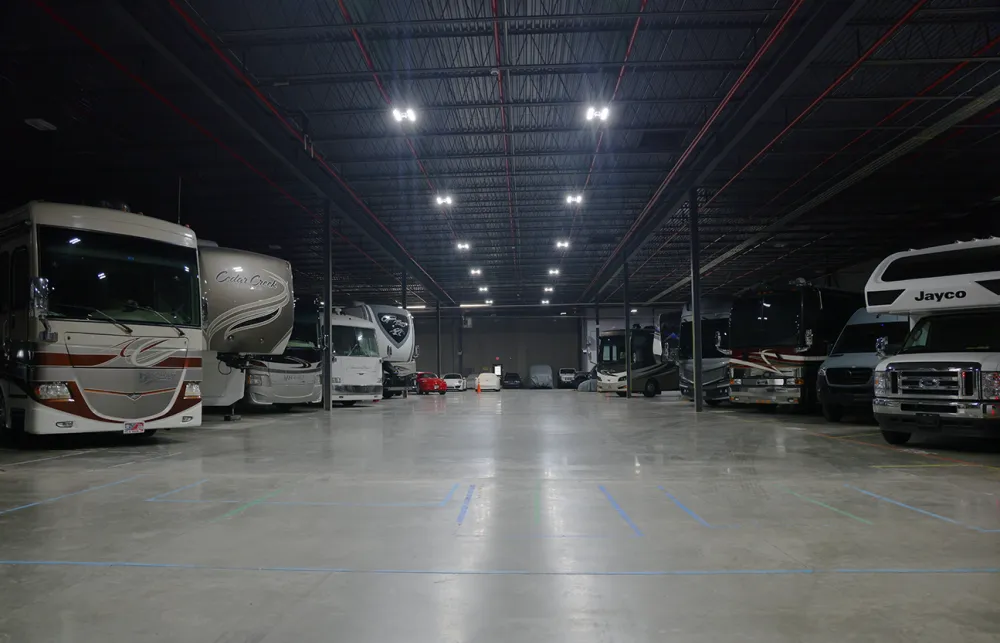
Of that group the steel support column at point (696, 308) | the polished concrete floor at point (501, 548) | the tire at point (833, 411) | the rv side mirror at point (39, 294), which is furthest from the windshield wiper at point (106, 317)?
the steel support column at point (696, 308)

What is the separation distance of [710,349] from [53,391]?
17640 millimetres

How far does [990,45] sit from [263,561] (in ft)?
44.1

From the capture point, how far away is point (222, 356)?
13445mm

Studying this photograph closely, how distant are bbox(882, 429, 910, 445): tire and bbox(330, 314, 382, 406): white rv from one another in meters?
13.8

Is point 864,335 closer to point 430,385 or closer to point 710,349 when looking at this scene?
point 710,349

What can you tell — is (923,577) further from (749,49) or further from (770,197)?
(770,197)

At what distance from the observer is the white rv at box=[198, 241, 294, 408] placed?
12453 millimetres

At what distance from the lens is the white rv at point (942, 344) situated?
7.96 metres

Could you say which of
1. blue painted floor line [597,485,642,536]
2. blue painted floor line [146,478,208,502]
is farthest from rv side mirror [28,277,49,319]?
blue painted floor line [597,485,642,536]

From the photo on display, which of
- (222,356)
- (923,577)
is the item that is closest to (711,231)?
(222,356)

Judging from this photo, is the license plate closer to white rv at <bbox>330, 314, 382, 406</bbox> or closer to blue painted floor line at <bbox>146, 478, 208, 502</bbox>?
blue painted floor line at <bbox>146, 478, 208, 502</bbox>

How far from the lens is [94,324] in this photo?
8.34m

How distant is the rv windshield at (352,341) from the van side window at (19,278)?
988 centimetres

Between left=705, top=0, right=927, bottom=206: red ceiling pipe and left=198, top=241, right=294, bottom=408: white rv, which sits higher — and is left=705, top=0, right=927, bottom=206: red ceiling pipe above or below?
above
